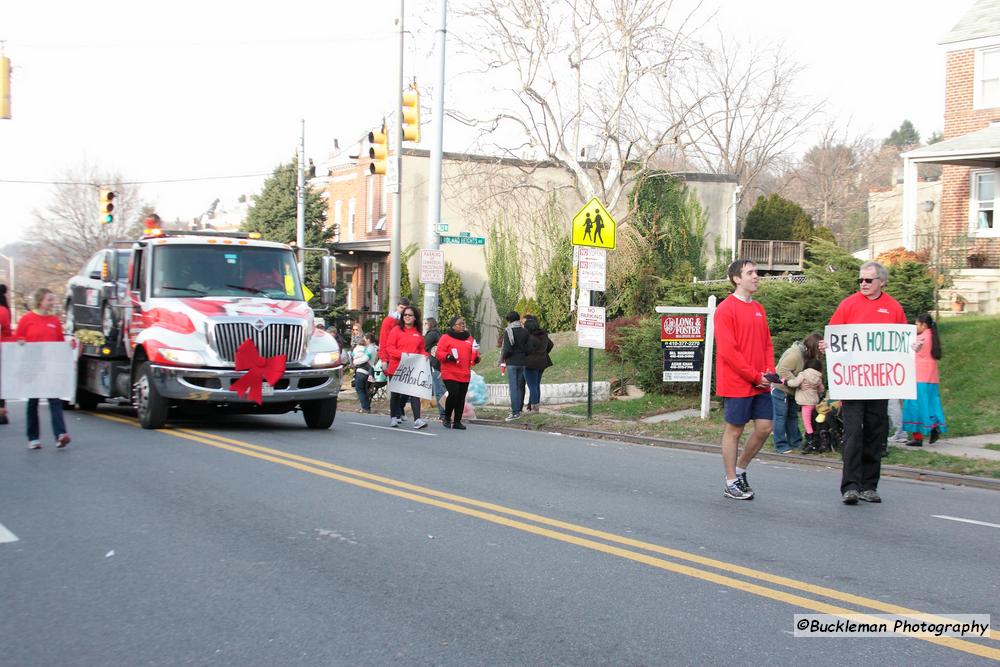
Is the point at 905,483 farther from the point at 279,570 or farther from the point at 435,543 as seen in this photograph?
the point at 279,570

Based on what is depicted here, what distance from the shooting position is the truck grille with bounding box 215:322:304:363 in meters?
13.7

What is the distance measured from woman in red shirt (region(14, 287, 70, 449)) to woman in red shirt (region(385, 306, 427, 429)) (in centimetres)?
525

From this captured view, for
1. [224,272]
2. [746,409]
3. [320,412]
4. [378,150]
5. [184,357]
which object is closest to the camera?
[746,409]

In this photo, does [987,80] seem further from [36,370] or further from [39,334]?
[36,370]

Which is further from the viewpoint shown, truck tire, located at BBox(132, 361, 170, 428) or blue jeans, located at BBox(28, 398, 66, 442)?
truck tire, located at BBox(132, 361, 170, 428)

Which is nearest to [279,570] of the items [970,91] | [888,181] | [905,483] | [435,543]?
[435,543]

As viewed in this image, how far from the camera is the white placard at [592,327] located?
16703 mm

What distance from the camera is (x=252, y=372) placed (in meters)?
13.7

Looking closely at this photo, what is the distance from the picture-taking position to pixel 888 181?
70.3 m

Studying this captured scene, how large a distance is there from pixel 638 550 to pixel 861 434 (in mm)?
2892

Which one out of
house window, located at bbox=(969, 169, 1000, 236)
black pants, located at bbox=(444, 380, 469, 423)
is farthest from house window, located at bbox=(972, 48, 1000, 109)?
black pants, located at bbox=(444, 380, 469, 423)

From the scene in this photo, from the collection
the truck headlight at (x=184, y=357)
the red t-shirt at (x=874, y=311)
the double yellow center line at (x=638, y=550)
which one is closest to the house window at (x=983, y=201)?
the red t-shirt at (x=874, y=311)

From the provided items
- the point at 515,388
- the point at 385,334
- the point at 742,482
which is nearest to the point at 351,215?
the point at 515,388

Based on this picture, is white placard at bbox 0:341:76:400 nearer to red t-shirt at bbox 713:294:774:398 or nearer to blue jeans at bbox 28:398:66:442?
blue jeans at bbox 28:398:66:442
